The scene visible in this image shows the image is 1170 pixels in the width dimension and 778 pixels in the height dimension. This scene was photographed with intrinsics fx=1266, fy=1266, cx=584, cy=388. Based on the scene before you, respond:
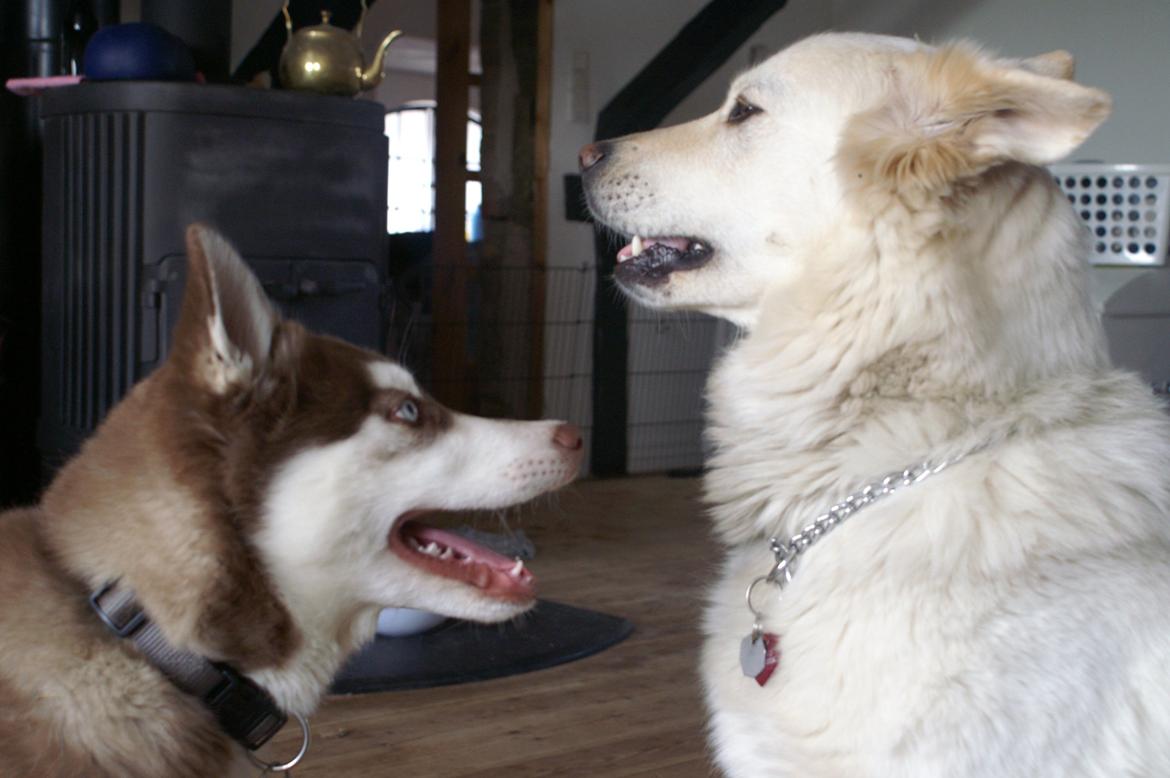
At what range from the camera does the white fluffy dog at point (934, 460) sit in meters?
1.30

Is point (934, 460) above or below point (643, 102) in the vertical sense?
below

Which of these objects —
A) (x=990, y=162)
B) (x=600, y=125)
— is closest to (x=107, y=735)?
(x=990, y=162)

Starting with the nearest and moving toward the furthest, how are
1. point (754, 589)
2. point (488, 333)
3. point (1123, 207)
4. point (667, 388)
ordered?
point (754, 589), point (1123, 207), point (488, 333), point (667, 388)

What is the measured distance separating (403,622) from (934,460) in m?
1.85

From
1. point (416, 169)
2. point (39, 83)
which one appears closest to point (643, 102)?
point (39, 83)

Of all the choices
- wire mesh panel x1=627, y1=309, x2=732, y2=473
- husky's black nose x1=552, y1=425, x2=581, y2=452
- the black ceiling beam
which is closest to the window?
the black ceiling beam

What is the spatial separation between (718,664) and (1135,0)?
4183 mm

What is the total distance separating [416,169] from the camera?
29.3ft

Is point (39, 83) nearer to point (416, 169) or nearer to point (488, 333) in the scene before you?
point (488, 333)

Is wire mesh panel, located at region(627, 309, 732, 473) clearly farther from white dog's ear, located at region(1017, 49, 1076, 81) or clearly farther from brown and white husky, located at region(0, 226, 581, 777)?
brown and white husky, located at region(0, 226, 581, 777)

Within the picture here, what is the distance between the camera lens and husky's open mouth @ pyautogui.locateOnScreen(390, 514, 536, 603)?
1.70m

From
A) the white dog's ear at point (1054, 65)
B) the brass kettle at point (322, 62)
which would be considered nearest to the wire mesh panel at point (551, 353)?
the brass kettle at point (322, 62)

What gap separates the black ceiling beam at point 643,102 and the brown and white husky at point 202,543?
12.4ft

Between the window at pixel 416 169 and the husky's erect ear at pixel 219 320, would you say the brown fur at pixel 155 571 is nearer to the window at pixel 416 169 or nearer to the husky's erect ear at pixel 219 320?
the husky's erect ear at pixel 219 320
